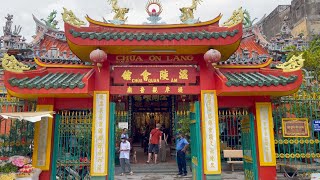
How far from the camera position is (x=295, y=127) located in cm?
867

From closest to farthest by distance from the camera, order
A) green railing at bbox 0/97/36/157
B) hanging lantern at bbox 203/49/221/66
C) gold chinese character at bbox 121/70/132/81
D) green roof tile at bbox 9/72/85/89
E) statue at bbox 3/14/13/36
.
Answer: green roof tile at bbox 9/72/85/89 < hanging lantern at bbox 203/49/221/66 < gold chinese character at bbox 121/70/132/81 < green railing at bbox 0/97/36/157 < statue at bbox 3/14/13/36

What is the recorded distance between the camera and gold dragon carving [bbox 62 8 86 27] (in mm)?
7953

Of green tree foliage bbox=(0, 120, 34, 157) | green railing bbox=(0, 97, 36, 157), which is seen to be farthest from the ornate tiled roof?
green tree foliage bbox=(0, 120, 34, 157)

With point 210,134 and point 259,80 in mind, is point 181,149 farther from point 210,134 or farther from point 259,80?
point 259,80

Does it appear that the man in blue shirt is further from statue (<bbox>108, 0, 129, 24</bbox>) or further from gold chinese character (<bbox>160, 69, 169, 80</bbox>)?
statue (<bbox>108, 0, 129, 24</bbox>)

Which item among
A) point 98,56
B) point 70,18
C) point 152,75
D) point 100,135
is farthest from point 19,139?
point 152,75

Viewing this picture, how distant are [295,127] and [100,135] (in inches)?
213

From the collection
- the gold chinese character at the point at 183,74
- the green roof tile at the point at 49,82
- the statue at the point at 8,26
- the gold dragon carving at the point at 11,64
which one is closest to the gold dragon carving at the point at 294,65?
the gold chinese character at the point at 183,74

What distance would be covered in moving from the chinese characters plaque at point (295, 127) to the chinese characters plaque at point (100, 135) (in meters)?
4.94

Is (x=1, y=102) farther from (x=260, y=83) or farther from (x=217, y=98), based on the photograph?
(x=260, y=83)

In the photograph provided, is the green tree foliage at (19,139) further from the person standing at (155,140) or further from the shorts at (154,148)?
the shorts at (154,148)

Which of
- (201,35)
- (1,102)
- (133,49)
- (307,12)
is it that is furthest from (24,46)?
(307,12)

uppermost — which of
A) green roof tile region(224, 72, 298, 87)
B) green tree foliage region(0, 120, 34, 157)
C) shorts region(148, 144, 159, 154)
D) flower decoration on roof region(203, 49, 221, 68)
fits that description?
flower decoration on roof region(203, 49, 221, 68)

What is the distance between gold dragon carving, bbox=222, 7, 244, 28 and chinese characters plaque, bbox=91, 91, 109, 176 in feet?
12.5
